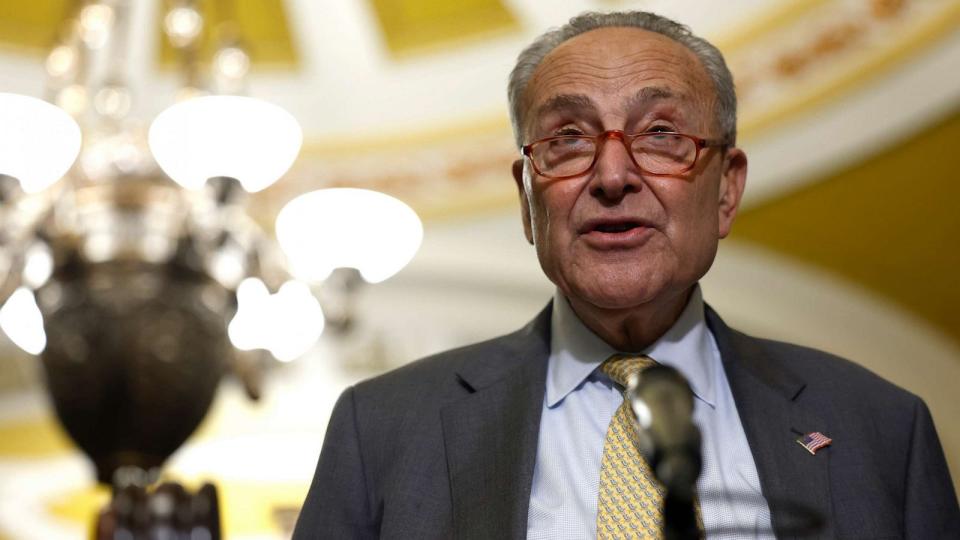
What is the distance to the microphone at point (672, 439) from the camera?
1110mm

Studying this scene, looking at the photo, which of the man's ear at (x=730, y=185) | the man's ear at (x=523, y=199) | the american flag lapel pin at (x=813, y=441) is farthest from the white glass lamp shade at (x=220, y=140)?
the american flag lapel pin at (x=813, y=441)

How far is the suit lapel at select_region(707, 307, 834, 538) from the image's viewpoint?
61.8 inches

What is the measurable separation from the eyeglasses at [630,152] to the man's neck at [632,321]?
156 mm

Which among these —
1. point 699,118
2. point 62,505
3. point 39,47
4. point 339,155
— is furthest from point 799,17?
point 699,118

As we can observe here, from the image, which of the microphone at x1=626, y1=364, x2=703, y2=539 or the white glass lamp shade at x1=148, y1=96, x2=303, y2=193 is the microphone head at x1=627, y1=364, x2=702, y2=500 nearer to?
the microphone at x1=626, y1=364, x2=703, y2=539

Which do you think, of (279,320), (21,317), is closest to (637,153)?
(21,317)

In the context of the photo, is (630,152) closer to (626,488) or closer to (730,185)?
(730,185)

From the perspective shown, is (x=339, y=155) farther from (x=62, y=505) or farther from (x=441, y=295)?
(x=62, y=505)

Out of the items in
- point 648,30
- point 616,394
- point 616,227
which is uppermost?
point 648,30

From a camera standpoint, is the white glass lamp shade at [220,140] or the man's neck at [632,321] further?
the white glass lamp shade at [220,140]

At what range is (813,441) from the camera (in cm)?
165

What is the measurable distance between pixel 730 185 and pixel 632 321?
0.26 meters

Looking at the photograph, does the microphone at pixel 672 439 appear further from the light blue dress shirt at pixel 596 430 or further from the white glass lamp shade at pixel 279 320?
the white glass lamp shade at pixel 279 320

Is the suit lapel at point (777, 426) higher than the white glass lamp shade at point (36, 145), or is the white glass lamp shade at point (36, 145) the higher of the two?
the white glass lamp shade at point (36, 145)
